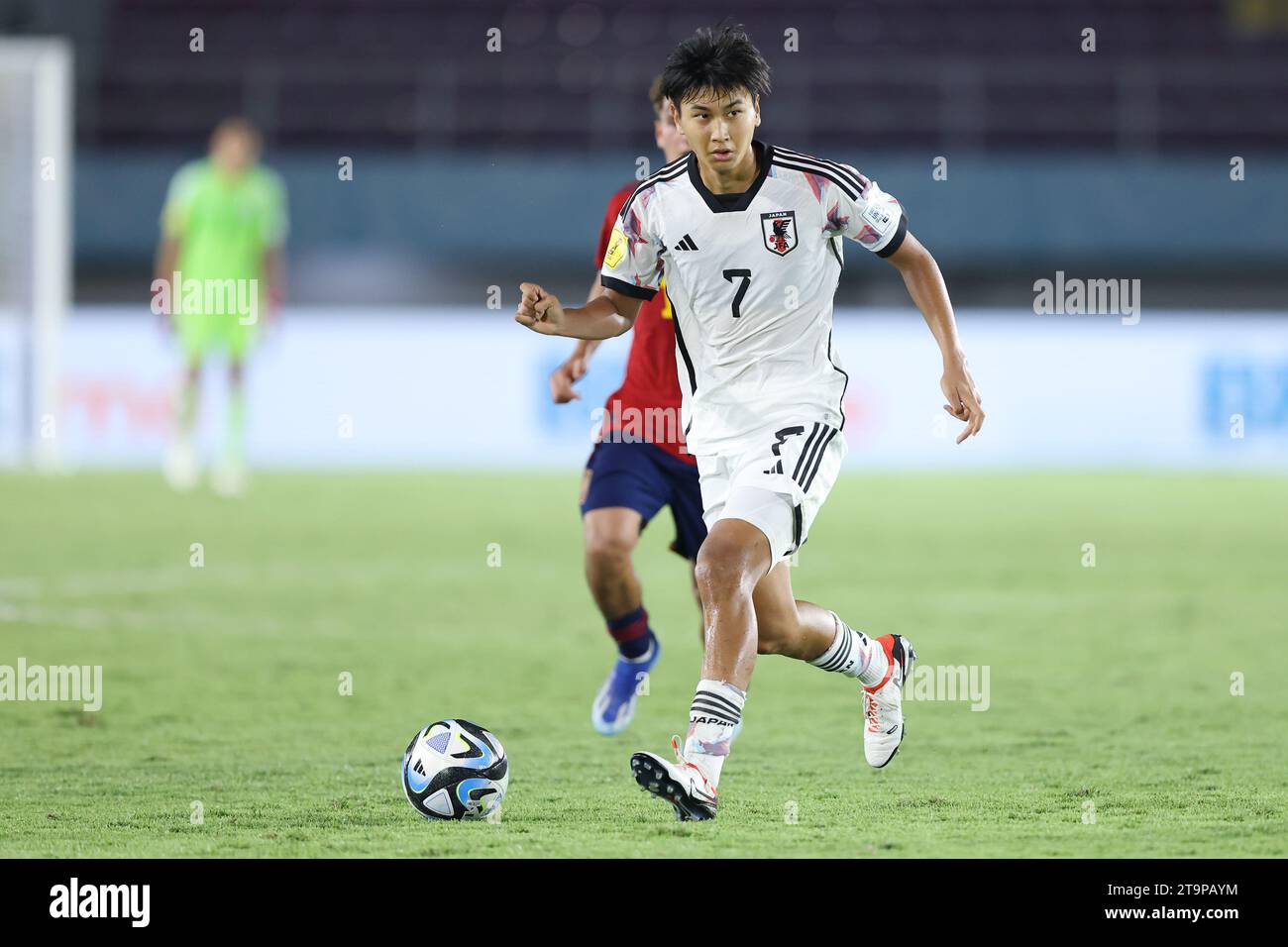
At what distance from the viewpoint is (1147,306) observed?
71.8ft

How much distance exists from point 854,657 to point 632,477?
3.90 ft

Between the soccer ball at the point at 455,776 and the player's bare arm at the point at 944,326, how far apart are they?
1.52 m

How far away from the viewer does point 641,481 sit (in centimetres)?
628

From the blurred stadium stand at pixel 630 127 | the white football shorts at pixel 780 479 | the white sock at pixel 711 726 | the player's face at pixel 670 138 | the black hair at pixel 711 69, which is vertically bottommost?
the white sock at pixel 711 726

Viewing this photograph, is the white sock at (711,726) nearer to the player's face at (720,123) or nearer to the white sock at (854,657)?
the white sock at (854,657)

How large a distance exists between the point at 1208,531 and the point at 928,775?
846 cm

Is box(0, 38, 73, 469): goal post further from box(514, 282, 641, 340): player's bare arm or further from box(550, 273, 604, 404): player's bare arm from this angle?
box(514, 282, 641, 340): player's bare arm

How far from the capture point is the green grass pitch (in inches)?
183

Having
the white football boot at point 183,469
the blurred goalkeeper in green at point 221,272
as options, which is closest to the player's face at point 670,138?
the blurred goalkeeper in green at point 221,272

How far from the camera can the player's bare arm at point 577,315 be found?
4.89 m

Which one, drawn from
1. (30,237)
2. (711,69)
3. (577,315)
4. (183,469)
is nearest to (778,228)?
(711,69)

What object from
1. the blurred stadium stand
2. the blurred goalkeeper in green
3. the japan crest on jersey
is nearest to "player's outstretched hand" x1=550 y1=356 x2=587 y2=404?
the japan crest on jersey
